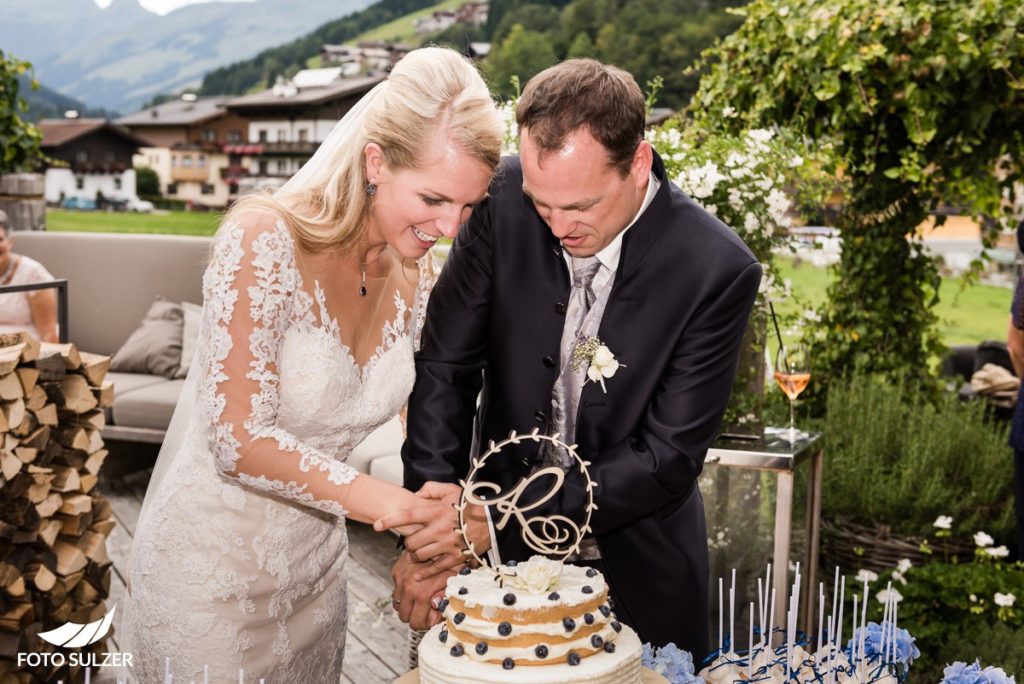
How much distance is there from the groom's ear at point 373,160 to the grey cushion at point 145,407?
156 inches

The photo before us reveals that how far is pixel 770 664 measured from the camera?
5.26 feet

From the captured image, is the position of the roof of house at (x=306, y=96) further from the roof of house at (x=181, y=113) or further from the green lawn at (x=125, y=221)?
the green lawn at (x=125, y=221)

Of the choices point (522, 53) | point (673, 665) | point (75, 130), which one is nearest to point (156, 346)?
point (522, 53)

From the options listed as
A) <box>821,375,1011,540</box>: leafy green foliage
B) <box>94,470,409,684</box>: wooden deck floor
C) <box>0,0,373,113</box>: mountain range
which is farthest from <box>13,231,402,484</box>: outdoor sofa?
<box>0,0,373,113</box>: mountain range

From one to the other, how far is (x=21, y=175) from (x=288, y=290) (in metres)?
6.14

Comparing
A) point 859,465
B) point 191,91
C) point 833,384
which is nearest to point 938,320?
point 833,384

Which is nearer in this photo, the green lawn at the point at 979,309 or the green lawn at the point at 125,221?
the green lawn at the point at 125,221

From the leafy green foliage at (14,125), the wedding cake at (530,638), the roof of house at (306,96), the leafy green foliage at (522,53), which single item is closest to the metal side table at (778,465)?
the wedding cake at (530,638)

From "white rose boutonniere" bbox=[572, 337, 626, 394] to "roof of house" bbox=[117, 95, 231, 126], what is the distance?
44.4 feet

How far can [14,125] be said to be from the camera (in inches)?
256

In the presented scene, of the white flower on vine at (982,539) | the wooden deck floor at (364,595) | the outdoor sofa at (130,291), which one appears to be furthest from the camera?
the outdoor sofa at (130,291)

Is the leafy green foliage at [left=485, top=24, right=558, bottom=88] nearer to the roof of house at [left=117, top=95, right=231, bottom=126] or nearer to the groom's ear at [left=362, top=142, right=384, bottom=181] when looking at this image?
the groom's ear at [left=362, top=142, right=384, bottom=181]

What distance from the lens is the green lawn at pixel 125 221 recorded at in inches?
336

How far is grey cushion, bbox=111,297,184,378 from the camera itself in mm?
5949
